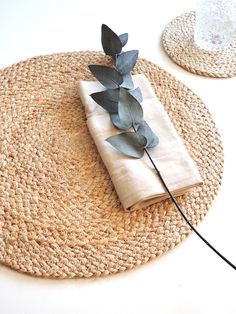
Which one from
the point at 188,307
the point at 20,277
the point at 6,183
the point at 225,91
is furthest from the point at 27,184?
the point at 225,91

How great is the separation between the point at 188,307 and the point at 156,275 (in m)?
0.06

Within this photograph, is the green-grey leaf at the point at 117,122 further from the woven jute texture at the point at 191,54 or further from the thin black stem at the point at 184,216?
the woven jute texture at the point at 191,54

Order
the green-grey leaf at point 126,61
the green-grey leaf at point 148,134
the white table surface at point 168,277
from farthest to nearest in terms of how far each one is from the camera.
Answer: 1. the green-grey leaf at point 126,61
2. the green-grey leaf at point 148,134
3. the white table surface at point 168,277

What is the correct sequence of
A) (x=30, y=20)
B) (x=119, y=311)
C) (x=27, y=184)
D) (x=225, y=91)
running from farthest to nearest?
(x=30, y=20), (x=225, y=91), (x=27, y=184), (x=119, y=311)

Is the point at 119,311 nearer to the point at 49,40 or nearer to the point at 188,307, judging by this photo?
the point at 188,307

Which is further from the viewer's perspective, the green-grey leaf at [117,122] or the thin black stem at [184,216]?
the green-grey leaf at [117,122]

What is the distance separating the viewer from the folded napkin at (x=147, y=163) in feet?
2.13

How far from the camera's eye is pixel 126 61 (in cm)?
81

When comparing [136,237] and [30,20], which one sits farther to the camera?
[30,20]

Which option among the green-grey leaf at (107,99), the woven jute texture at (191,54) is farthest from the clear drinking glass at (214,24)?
the green-grey leaf at (107,99)

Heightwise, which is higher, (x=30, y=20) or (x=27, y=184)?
(x=30, y=20)

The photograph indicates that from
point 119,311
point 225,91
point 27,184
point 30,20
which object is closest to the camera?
point 119,311

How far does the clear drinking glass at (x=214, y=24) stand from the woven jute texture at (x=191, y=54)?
0.01 m

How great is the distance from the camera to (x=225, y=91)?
0.83m
